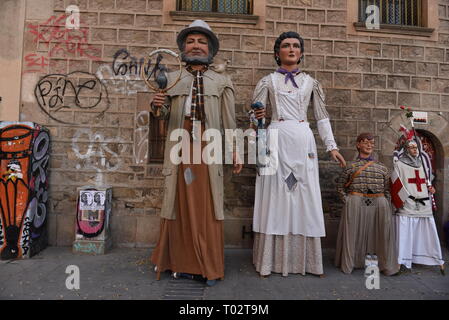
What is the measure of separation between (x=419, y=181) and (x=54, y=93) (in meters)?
5.33

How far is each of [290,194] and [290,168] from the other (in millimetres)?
302

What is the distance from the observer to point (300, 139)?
3.42 meters

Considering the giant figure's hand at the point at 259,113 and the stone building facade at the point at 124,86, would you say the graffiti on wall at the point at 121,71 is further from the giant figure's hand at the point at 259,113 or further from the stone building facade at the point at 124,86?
the giant figure's hand at the point at 259,113

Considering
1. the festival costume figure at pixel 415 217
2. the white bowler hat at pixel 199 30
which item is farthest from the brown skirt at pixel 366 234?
the white bowler hat at pixel 199 30

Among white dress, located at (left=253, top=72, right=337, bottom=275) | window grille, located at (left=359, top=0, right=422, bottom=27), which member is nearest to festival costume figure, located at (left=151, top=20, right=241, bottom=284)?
white dress, located at (left=253, top=72, right=337, bottom=275)

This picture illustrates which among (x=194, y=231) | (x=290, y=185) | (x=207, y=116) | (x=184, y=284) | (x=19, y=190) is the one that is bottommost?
(x=184, y=284)

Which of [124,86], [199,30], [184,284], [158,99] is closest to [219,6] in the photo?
[199,30]

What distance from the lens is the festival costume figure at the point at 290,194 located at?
3.35 metres

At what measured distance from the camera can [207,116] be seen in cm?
315

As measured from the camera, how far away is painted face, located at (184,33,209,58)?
3238mm

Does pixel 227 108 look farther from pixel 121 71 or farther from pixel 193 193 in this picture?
pixel 121 71

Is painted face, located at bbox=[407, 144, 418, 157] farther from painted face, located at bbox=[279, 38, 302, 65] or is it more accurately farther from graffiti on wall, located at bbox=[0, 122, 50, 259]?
graffiti on wall, located at bbox=[0, 122, 50, 259]

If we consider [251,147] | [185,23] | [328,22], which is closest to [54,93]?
[185,23]

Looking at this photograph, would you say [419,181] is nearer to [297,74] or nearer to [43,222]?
[297,74]
